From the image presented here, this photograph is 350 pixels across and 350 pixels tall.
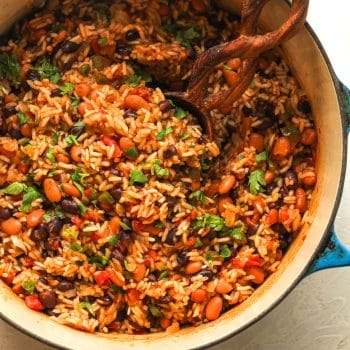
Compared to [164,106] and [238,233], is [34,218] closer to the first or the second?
[164,106]

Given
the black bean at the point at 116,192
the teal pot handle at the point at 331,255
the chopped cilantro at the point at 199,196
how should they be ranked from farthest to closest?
the chopped cilantro at the point at 199,196 → the black bean at the point at 116,192 → the teal pot handle at the point at 331,255

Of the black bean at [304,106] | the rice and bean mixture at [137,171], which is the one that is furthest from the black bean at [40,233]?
the black bean at [304,106]

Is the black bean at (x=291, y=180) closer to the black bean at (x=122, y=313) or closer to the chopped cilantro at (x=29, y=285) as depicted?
the black bean at (x=122, y=313)

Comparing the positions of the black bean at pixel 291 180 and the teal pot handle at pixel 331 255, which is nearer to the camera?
the teal pot handle at pixel 331 255

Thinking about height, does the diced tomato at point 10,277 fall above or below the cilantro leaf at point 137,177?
below

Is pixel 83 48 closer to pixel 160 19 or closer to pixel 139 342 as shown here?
pixel 160 19

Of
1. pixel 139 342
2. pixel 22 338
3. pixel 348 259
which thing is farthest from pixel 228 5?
pixel 22 338
